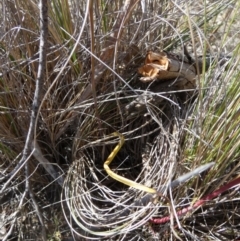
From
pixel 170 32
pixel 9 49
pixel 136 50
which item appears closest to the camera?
pixel 9 49

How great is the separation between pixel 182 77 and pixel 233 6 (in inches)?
8.2

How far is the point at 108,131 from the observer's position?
1253mm

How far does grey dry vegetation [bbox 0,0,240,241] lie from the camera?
1125 millimetres

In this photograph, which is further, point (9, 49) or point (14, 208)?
point (14, 208)

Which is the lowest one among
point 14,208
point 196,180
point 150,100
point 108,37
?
point 14,208

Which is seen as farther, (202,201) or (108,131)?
(108,131)

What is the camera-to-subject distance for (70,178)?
47.4 inches

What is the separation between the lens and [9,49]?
1.12m

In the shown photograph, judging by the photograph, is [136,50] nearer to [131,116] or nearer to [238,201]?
[131,116]

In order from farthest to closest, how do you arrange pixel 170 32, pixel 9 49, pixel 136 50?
pixel 170 32 < pixel 136 50 < pixel 9 49

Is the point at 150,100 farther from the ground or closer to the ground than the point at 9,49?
closer to the ground

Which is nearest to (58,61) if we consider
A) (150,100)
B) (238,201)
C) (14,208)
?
(150,100)

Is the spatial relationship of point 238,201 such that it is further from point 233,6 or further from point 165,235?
point 233,6

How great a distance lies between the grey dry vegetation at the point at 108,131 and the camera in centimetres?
112
